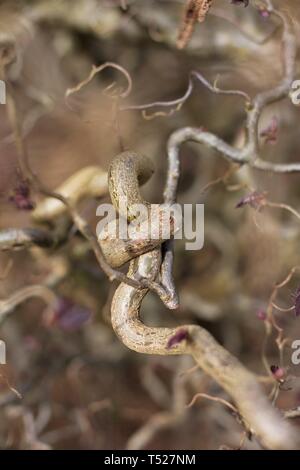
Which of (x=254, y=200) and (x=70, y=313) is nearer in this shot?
(x=254, y=200)

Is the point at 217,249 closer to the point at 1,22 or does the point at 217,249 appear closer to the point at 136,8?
the point at 136,8

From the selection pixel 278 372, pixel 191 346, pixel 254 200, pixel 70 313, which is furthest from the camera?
pixel 70 313

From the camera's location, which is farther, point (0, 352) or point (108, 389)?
point (108, 389)

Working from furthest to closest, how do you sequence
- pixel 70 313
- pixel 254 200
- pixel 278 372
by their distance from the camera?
pixel 70 313, pixel 254 200, pixel 278 372

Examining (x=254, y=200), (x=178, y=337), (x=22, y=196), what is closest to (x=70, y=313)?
(x=22, y=196)

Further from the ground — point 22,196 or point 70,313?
point 22,196

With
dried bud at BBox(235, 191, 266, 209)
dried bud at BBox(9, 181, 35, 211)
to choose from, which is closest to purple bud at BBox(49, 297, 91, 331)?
dried bud at BBox(9, 181, 35, 211)

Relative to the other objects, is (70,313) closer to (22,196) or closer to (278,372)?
(22,196)

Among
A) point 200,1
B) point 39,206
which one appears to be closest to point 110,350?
point 39,206

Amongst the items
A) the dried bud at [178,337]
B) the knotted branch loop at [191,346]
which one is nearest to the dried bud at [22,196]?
the knotted branch loop at [191,346]

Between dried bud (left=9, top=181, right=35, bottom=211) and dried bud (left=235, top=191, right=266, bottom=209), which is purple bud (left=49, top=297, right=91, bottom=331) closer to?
dried bud (left=9, top=181, right=35, bottom=211)

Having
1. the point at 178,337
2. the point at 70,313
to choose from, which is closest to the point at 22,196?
the point at 70,313
